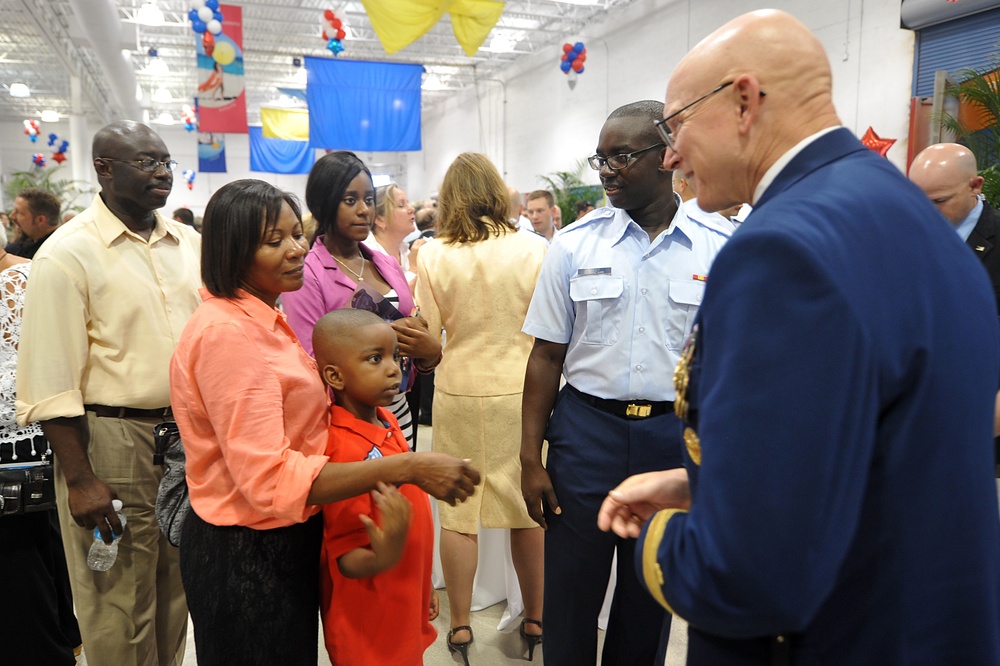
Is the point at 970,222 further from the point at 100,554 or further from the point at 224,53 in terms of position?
the point at 224,53

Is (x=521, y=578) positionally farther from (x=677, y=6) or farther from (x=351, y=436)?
(x=677, y=6)

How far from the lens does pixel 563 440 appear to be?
1.99 meters

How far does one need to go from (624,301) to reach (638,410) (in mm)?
293

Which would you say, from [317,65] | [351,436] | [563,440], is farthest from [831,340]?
[317,65]

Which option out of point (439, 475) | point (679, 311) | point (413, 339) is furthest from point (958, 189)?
point (439, 475)

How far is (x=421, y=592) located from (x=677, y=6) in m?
11.0

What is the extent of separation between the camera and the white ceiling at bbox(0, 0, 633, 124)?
1166cm

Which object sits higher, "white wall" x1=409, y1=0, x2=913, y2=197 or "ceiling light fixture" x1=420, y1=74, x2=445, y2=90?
"ceiling light fixture" x1=420, y1=74, x2=445, y2=90

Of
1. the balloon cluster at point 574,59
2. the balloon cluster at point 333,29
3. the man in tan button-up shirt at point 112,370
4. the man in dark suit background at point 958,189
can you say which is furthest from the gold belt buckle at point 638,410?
the balloon cluster at point 574,59

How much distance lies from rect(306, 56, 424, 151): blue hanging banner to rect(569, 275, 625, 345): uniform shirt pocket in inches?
370

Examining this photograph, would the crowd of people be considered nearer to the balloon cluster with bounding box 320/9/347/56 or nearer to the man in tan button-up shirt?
the man in tan button-up shirt

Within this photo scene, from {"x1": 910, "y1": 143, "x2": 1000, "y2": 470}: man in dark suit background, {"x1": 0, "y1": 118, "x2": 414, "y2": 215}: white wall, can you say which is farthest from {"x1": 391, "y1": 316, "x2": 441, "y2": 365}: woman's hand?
{"x1": 0, "y1": 118, "x2": 414, "y2": 215}: white wall

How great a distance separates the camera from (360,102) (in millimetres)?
10594

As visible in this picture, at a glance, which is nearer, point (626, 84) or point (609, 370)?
point (609, 370)
